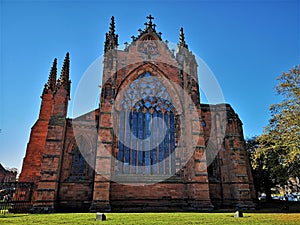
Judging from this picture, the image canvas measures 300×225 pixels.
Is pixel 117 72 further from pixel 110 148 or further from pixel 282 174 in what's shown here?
pixel 282 174

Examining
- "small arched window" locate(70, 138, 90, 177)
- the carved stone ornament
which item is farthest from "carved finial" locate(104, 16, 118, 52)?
"small arched window" locate(70, 138, 90, 177)

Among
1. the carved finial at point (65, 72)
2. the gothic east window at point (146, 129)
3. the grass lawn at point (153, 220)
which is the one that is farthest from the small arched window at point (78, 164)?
the carved finial at point (65, 72)

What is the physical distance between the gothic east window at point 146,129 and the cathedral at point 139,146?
0.26ft

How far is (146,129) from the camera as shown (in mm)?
18766

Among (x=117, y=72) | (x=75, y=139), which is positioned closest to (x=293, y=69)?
(x=117, y=72)

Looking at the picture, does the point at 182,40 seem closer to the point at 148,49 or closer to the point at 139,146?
the point at 148,49

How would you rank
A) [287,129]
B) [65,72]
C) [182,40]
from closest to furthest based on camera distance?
1. [287,129]
2. [65,72]
3. [182,40]

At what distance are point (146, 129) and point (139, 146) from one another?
5.21 feet

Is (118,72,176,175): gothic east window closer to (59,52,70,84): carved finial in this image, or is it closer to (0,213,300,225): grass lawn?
(59,52,70,84): carved finial

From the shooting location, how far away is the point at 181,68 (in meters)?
21.8

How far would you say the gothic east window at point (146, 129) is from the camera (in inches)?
695

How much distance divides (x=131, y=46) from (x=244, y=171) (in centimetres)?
1517

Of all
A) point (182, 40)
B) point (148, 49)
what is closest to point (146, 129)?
point (148, 49)

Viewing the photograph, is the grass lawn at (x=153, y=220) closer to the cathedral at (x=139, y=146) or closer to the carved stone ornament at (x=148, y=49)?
the cathedral at (x=139, y=146)
